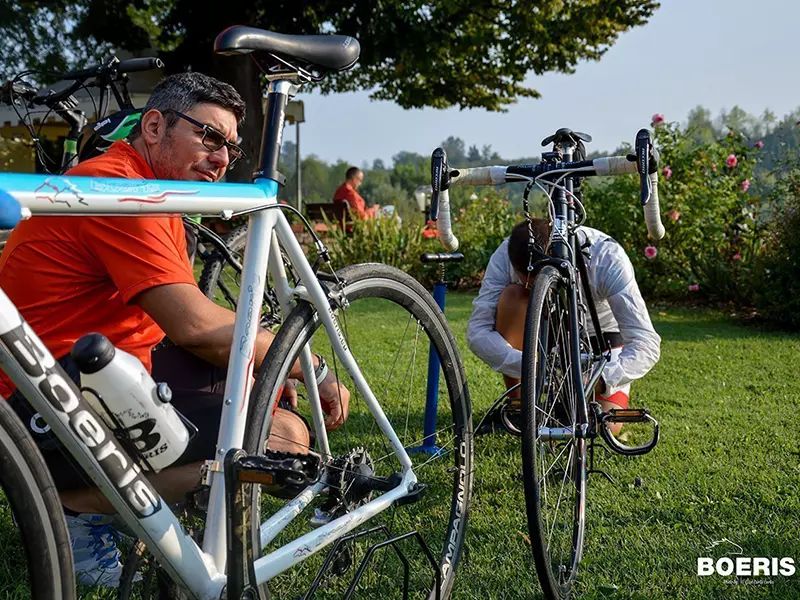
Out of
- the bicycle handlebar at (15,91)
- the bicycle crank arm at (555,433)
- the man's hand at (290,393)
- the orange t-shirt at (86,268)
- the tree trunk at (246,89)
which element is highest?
the tree trunk at (246,89)

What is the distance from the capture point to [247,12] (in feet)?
41.7

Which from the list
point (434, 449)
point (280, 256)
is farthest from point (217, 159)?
point (434, 449)

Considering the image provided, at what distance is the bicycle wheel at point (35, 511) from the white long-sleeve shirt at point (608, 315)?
2.28 metres

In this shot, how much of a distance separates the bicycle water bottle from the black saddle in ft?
2.22

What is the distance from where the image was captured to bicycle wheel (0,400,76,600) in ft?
3.63

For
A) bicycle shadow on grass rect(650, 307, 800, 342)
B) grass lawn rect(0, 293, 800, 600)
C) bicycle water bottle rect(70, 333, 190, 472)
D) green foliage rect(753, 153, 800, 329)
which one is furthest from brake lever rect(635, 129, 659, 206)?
green foliage rect(753, 153, 800, 329)

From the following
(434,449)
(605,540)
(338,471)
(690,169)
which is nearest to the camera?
(338,471)

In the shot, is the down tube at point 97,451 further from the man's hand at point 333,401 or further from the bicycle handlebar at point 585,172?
the bicycle handlebar at point 585,172

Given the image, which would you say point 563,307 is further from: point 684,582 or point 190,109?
point 190,109

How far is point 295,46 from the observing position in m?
1.69

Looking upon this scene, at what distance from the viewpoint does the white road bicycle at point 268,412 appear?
4.06 feet

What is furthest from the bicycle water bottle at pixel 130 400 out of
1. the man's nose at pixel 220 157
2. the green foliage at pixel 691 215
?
the green foliage at pixel 691 215

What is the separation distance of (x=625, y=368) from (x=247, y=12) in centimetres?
1138

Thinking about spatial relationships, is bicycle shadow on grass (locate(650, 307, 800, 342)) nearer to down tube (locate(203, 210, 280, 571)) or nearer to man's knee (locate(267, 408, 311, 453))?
man's knee (locate(267, 408, 311, 453))
